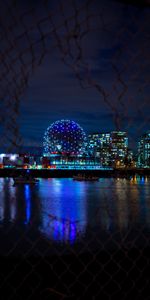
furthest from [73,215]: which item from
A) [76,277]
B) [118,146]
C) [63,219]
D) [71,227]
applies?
[118,146]

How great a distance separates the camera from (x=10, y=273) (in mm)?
5238

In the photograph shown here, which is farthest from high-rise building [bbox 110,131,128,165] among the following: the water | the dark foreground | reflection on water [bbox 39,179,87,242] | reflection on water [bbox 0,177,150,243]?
reflection on water [bbox 39,179,87,242]

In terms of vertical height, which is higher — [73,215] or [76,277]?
[76,277]

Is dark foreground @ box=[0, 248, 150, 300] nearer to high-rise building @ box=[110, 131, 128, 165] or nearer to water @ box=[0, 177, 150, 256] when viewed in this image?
water @ box=[0, 177, 150, 256]

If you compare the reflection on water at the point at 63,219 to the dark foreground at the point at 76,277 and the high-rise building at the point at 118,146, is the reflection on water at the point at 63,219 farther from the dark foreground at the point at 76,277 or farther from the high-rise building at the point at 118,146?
the high-rise building at the point at 118,146

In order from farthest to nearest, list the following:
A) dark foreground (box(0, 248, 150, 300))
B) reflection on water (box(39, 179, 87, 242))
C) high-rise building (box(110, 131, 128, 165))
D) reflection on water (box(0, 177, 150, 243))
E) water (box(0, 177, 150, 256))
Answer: reflection on water (box(0, 177, 150, 243)), reflection on water (box(39, 179, 87, 242)), water (box(0, 177, 150, 256)), dark foreground (box(0, 248, 150, 300)), high-rise building (box(110, 131, 128, 165))

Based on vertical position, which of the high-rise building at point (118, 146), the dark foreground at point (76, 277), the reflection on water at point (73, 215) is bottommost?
the reflection on water at point (73, 215)

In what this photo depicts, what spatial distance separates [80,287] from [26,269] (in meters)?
0.97

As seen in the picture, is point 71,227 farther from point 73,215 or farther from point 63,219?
point 73,215

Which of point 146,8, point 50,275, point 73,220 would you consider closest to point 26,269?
point 50,275

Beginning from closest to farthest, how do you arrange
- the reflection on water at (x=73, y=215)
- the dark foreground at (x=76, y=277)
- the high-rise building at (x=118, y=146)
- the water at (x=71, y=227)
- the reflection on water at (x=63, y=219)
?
the high-rise building at (x=118, y=146) → the dark foreground at (x=76, y=277) → the water at (x=71, y=227) → the reflection on water at (x=63, y=219) → the reflection on water at (x=73, y=215)

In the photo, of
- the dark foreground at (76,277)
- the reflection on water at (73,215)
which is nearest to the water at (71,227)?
the reflection on water at (73,215)

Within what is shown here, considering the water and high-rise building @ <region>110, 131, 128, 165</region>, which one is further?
the water

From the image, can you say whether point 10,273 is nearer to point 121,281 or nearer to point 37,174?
point 121,281
